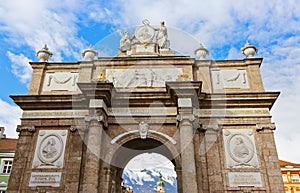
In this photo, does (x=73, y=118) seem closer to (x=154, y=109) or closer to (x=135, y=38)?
(x=154, y=109)

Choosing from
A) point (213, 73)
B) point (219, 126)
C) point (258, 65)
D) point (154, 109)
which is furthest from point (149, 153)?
point (258, 65)

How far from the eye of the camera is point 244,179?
14.4 meters

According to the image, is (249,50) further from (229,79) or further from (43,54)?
(43,54)

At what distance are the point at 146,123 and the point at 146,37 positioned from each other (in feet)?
19.6

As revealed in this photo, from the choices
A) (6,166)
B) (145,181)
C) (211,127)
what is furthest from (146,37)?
(145,181)

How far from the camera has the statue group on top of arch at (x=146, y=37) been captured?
18391 millimetres

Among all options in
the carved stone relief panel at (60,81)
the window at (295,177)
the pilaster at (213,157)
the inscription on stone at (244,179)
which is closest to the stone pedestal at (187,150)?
the pilaster at (213,157)

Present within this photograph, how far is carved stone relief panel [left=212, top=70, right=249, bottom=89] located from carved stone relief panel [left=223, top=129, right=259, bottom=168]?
2.71m

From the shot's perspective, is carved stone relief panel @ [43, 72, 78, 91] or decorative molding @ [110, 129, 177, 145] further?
carved stone relief panel @ [43, 72, 78, 91]

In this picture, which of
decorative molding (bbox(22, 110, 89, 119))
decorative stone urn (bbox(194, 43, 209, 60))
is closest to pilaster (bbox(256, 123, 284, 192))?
decorative stone urn (bbox(194, 43, 209, 60))

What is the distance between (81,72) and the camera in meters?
17.4

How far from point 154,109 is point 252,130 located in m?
5.17

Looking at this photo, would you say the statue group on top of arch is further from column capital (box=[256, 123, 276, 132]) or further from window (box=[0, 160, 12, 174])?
window (box=[0, 160, 12, 174])

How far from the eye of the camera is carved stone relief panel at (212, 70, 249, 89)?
1680cm
